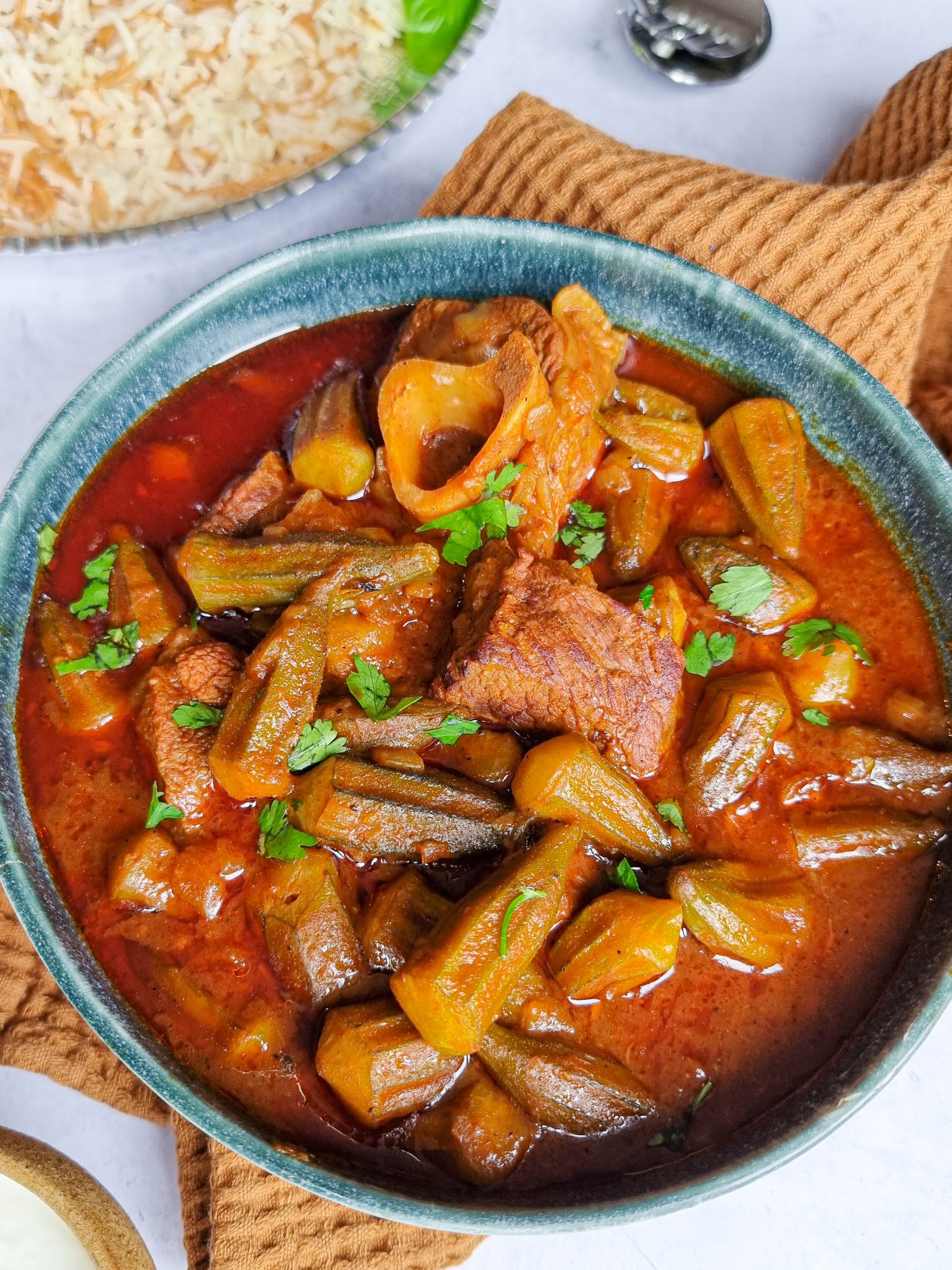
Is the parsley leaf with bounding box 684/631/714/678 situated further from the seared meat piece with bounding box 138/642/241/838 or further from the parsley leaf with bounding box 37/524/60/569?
the parsley leaf with bounding box 37/524/60/569

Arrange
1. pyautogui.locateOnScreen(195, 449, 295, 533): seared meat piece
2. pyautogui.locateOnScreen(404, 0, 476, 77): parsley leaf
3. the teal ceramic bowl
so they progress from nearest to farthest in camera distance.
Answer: the teal ceramic bowl < pyautogui.locateOnScreen(195, 449, 295, 533): seared meat piece < pyautogui.locateOnScreen(404, 0, 476, 77): parsley leaf

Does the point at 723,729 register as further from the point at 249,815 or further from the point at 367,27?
the point at 367,27

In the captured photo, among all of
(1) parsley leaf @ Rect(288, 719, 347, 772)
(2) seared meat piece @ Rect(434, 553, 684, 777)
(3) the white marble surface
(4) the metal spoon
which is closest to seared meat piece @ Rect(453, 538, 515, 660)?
(2) seared meat piece @ Rect(434, 553, 684, 777)

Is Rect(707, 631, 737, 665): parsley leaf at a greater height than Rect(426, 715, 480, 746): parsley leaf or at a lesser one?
greater

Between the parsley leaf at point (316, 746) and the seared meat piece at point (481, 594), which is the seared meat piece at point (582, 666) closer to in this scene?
the seared meat piece at point (481, 594)

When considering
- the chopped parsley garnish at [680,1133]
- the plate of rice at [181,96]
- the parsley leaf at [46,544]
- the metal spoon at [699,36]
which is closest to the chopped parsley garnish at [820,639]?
the chopped parsley garnish at [680,1133]

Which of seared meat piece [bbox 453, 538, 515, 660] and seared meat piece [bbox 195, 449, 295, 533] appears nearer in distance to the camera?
seared meat piece [bbox 453, 538, 515, 660]

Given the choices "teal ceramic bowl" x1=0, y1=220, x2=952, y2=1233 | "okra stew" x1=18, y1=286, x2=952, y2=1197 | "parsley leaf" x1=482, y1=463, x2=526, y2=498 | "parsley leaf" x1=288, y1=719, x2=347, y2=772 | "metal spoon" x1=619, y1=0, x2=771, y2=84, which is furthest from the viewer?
"metal spoon" x1=619, y1=0, x2=771, y2=84
